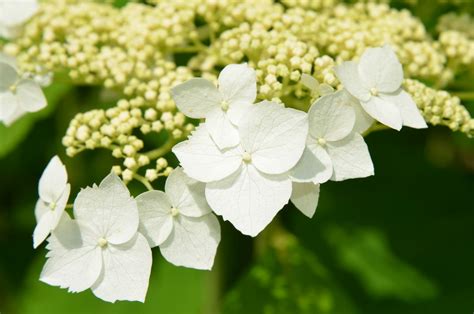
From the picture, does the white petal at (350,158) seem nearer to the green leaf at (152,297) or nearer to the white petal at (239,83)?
the white petal at (239,83)

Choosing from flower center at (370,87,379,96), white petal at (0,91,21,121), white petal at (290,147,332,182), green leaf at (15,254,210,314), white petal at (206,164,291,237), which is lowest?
green leaf at (15,254,210,314)

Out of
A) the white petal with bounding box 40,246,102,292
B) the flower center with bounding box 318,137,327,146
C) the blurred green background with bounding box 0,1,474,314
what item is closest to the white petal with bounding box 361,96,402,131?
the flower center with bounding box 318,137,327,146

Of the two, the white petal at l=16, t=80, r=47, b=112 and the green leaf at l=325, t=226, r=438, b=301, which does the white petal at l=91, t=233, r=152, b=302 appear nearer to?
the white petal at l=16, t=80, r=47, b=112

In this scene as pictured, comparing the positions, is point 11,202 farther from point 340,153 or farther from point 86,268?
point 340,153

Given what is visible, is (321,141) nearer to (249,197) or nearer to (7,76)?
(249,197)

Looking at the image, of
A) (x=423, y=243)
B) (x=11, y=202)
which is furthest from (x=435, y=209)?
(x=11, y=202)

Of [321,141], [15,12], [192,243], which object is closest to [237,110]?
[321,141]
